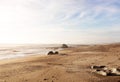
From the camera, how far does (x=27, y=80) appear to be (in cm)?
1055

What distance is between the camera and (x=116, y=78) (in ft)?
34.1

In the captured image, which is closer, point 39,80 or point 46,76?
point 39,80

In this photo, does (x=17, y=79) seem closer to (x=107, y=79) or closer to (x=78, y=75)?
(x=78, y=75)

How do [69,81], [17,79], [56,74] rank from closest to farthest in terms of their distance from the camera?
[69,81] < [17,79] < [56,74]

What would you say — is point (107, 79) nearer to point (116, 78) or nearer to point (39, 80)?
point (116, 78)

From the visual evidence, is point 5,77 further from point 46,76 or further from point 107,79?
point 107,79

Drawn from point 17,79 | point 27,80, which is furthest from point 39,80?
point 17,79

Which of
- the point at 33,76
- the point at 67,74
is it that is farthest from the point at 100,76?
the point at 33,76

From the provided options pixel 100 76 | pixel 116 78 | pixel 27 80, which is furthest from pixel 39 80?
pixel 116 78

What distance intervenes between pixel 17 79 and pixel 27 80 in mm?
712

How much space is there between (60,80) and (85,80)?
129cm

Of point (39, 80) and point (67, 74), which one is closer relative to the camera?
point (39, 80)

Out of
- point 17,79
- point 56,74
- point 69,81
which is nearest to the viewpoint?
point 69,81

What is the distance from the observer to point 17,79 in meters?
10.9
